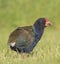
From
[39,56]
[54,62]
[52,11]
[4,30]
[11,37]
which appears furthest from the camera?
[52,11]

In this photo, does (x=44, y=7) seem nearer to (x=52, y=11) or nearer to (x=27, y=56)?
(x=52, y=11)

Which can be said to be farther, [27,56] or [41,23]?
[41,23]

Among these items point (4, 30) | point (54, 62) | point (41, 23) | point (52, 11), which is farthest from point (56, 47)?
point (52, 11)

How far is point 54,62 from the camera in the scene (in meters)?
8.19

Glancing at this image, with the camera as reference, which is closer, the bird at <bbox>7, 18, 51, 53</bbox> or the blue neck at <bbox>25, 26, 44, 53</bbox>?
the bird at <bbox>7, 18, 51, 53</bbox>

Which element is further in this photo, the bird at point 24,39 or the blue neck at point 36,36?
the blue neck at point 36,36

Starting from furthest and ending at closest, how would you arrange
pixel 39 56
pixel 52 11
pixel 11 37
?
pixel 52 11, pixel 11 37, pixel 39 56

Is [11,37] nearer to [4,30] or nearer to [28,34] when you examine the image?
[28,34]

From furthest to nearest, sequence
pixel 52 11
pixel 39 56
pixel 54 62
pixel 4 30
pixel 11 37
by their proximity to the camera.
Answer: pixel 52 11, pixel 4 30, pixel 11 37, pixel 39 56, pixel 54 62

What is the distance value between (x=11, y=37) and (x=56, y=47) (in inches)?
37.0

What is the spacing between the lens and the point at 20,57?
904cm

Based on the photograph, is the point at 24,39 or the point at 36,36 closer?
the point at 24,39

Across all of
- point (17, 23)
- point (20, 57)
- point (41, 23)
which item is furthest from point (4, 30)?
point (20, 57)

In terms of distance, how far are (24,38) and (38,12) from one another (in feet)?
30.6
